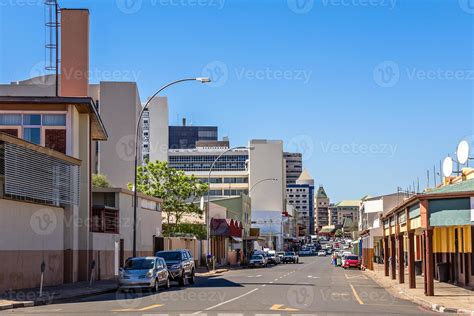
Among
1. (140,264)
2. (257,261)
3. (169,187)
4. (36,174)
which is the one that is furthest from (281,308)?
(257,261)

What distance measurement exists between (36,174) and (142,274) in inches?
246

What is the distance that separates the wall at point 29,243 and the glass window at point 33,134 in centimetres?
456

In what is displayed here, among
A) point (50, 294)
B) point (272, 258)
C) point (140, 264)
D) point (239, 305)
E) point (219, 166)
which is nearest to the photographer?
point (239, 305)

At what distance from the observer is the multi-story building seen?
6481 inches

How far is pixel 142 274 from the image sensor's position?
1245 inches

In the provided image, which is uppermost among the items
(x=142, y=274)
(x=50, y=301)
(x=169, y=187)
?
(x=169, y=187)

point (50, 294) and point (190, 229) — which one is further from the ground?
point (190, 229)

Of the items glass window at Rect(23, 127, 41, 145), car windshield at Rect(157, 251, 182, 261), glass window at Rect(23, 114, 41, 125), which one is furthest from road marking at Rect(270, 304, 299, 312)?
glass window at Rect(23, 114, 41, 125)

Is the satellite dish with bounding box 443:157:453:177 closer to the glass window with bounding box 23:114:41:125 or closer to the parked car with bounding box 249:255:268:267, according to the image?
the glass window with bounding box 23:114:41:125

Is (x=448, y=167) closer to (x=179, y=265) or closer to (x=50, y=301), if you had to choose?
(x=179, y=265)

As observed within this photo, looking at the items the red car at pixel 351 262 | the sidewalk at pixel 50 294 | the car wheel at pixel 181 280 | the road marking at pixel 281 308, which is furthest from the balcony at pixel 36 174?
the red car at pixel 351 262

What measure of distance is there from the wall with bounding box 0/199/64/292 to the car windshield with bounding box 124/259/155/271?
12.9ft

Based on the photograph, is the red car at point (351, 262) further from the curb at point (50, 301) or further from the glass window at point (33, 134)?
the curb at point (50, 301)

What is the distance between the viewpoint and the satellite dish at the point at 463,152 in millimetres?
36938
